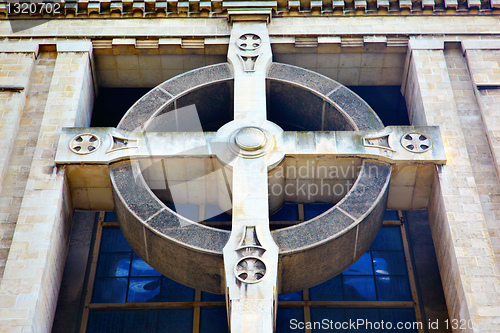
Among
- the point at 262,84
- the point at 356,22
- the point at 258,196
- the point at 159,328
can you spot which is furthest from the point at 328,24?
the point at 159,328

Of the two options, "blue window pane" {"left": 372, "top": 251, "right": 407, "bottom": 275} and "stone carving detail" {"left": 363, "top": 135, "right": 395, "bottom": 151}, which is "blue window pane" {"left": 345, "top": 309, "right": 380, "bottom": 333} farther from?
"stone carving detail" {"left": 363, "top": 135, "right": 395, "bottom": 151}

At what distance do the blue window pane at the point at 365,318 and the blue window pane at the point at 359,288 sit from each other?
14.8 inches

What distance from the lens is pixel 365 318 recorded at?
63.8 ft

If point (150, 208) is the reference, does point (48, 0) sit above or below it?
above

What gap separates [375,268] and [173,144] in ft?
22.4

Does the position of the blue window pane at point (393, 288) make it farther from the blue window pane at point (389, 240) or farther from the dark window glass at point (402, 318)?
the blue window pane at point (389, 240)

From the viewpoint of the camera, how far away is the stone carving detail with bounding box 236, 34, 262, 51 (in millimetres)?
21844

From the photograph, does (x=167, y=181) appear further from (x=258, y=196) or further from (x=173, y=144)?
(x=258, y=196)

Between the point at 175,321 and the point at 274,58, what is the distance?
8.66 m

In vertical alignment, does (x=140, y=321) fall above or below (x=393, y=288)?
Answer: below

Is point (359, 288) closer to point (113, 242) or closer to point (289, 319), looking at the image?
point (289, 319)

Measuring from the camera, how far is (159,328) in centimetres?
1923

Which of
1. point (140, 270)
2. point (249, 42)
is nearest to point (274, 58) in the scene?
point (249, 42)

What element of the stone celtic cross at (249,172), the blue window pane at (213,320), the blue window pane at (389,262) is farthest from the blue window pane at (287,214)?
the blue window pane at (213,320)
